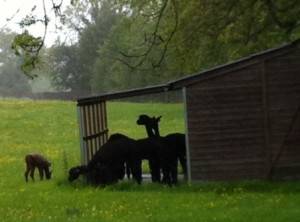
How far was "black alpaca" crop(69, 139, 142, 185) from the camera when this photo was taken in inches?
781

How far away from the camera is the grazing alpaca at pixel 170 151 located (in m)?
20.2

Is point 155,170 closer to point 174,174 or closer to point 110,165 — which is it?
point 174,174

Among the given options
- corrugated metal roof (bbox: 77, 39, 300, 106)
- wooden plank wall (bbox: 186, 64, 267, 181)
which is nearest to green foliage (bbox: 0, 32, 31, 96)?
corrugated metal roof (bbox: 77, 39, 300, 106)

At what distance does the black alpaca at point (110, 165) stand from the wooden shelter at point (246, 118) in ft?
5.42

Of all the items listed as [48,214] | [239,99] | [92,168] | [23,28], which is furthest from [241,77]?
[23,28]

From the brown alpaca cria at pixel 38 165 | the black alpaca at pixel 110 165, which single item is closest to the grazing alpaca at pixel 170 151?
the black alpaca at pixel 110 165

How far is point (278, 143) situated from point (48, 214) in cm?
726

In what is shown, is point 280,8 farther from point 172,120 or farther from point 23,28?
point 172,120

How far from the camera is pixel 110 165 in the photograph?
20.0 m

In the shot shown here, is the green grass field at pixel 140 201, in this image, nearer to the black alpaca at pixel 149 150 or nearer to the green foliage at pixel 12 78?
the black alpaca at pixel 149 150

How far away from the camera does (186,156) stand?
20094 mm

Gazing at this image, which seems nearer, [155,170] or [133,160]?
[133,160]

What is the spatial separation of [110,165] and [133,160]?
0.74 m

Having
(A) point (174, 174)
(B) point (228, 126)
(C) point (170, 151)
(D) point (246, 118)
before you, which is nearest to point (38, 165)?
(C) point (170, 151)
